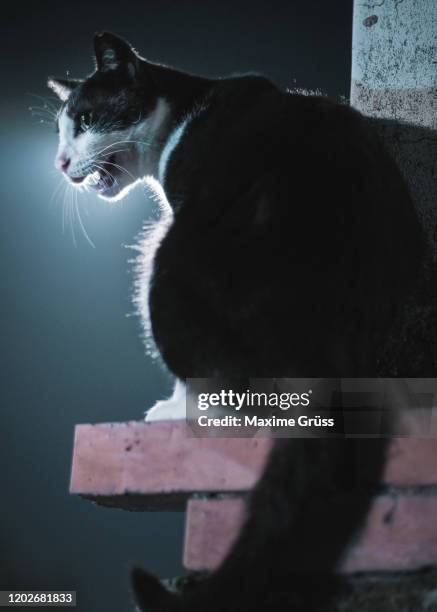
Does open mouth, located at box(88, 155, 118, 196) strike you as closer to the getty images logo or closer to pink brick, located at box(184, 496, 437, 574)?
the getty images logo

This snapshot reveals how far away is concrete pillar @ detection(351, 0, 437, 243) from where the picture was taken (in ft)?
3.50

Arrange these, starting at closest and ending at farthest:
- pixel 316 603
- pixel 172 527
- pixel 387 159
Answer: pixel 316 603, pixel 387 159, pixel 172 527

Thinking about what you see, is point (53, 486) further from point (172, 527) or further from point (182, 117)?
point (182, 117)

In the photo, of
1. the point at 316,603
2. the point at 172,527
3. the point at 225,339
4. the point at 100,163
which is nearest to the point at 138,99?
the point at 100,163

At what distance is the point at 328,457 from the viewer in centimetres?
64

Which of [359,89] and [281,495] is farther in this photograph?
[359,89]

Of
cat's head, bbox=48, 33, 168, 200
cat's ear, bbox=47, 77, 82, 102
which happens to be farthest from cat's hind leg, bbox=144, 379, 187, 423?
cat's ear, bbox=47, 77, 82, 102

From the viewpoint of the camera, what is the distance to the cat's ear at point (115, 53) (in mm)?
1200

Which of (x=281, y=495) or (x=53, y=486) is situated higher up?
(x=53, y=486)

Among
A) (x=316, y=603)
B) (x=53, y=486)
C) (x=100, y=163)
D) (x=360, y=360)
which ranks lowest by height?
(x=316, y=603)

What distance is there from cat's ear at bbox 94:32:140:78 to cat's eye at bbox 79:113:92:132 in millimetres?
100

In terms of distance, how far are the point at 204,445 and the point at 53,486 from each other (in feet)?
6.85

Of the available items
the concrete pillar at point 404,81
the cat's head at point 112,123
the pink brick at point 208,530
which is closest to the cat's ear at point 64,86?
the cat's head at point 112,123

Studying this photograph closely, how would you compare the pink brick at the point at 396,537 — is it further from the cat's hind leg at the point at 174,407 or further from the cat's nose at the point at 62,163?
the cat's nose at the point at 62,163
